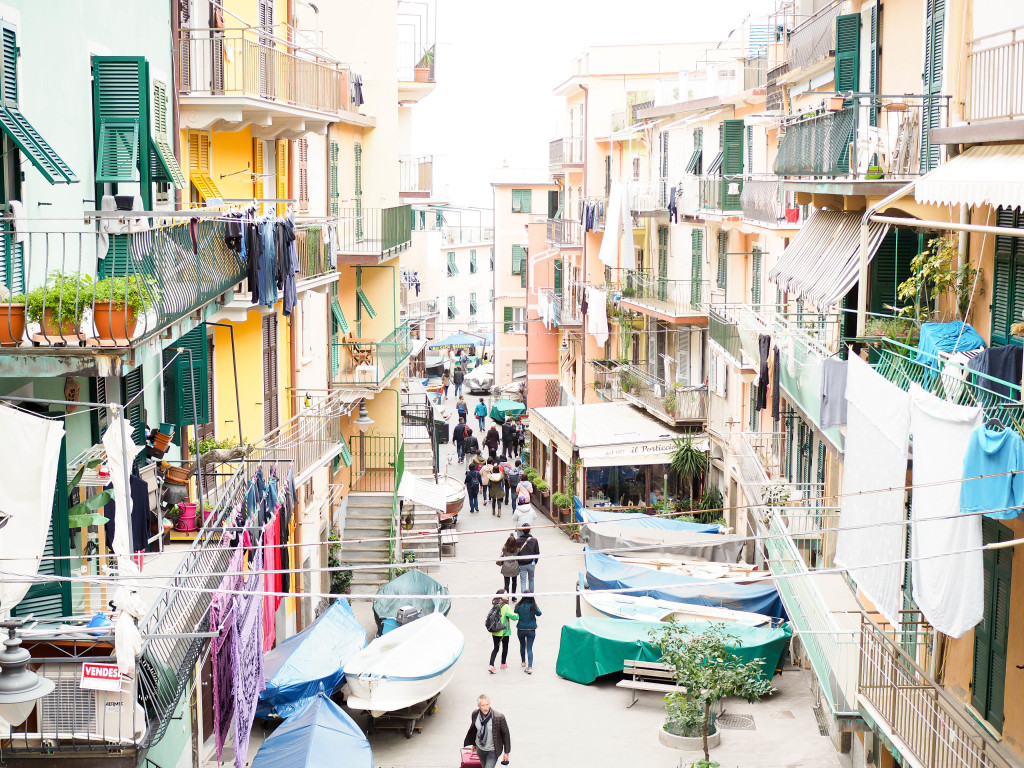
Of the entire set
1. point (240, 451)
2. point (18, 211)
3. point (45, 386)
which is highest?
point (18, 211)

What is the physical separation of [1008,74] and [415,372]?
46.3 m

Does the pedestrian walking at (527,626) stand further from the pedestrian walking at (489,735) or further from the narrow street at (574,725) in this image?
the pedestrian walking at (489,735)

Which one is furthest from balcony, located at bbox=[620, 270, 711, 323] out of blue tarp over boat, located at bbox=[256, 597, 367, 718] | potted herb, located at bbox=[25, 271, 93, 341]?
potted herb, located at bbox=[25, 271, 93, 341]

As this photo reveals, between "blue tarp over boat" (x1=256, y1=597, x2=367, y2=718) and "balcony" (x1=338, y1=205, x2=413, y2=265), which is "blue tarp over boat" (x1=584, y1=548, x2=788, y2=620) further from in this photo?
"balcony" (x1=338, y1=205, x2=413, y2=265)

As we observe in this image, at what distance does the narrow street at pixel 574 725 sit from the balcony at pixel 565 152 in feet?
93.9

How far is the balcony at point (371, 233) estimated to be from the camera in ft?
110

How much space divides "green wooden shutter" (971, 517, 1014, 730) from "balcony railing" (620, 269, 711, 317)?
2371 centimetres

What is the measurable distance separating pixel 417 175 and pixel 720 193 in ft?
51.8

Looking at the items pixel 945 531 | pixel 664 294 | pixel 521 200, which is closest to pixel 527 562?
pixel 945 531

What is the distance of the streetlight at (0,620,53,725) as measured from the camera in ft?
31.0

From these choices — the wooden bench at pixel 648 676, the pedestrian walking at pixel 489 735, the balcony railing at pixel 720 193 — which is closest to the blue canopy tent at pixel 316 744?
the pedestrian walking at pixel 489 735

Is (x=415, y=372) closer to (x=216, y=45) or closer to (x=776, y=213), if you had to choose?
(x=776, y=213)

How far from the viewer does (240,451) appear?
18.9 metres

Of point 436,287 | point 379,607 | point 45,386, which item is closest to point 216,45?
point 45,386
